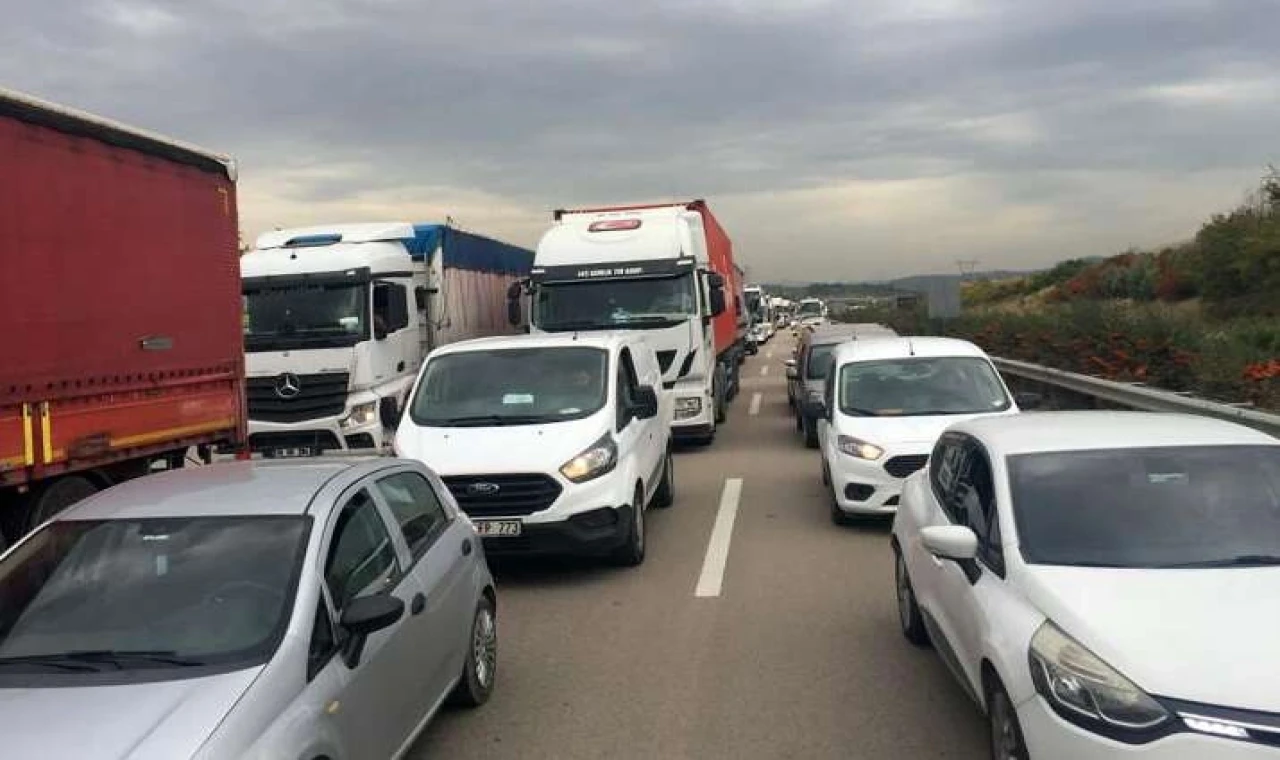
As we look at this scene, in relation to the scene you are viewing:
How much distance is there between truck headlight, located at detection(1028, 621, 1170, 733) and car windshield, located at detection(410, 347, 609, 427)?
5.61 meters

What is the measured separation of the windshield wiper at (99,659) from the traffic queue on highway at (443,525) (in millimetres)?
16

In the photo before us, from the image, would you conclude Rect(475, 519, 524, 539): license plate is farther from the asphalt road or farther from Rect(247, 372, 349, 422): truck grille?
Rect(247, 372, 349, 422): truck grille

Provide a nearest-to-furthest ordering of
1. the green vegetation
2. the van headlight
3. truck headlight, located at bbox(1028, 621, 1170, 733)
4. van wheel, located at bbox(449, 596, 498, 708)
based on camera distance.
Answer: truck headlight, located at bbox(1028, 621, 1170, 733) → van wheel, located at bbox(449, 596, 498, 708) → the van headlight → the green vegetation

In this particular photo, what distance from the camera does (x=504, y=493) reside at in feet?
27.2

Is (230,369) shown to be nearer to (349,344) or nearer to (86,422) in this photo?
Answer: (86,422)

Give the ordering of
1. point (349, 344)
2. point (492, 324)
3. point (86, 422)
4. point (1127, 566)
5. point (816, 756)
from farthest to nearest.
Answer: point (492, 324) < point (349, 344) < point (86, 422) < point (816, 756) < point (1127, 566)

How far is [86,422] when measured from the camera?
752cm

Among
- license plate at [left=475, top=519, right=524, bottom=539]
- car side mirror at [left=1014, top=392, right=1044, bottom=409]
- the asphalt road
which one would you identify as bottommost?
the asphalt road

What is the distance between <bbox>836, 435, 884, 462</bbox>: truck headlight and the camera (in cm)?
966

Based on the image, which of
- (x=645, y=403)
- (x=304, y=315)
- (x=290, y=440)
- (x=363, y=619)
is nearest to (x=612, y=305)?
(x=304, y=315)

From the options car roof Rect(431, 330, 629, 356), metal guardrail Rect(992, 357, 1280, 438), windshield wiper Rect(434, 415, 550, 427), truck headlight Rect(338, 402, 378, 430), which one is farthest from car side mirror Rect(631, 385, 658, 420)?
metal guardrail Rect(992, 357, 1280, 438)

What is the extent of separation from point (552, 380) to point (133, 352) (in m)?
3.27

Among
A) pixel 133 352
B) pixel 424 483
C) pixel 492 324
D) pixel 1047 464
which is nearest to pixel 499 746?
pixel 424 483

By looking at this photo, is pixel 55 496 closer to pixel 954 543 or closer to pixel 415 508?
pixel 415 508
